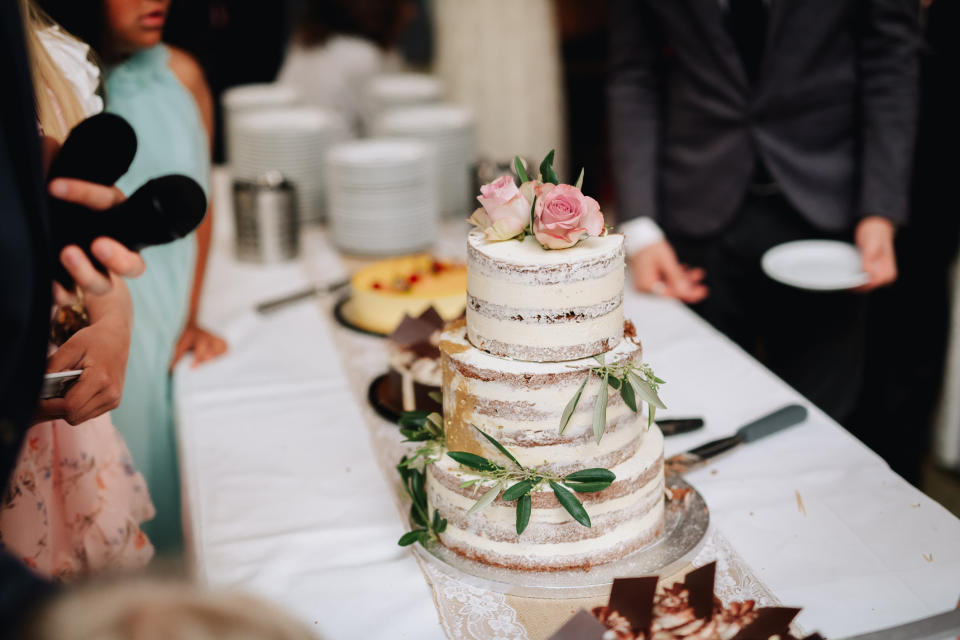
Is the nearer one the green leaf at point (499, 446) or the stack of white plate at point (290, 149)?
the green leaf at point (499, 446)

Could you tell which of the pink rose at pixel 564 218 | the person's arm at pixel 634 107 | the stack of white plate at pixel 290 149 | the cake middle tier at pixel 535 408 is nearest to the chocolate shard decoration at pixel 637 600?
the cake middle tier at pixel 535 408

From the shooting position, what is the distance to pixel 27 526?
1.23m

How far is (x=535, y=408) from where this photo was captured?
1026mm

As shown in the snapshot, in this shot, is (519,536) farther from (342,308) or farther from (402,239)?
(402,239)

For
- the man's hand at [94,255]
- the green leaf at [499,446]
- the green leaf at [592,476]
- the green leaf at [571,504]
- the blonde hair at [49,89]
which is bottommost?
the green leaf at [571,504]

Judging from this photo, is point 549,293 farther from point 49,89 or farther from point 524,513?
point 49,89

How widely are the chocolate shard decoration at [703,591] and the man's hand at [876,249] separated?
1194 mm

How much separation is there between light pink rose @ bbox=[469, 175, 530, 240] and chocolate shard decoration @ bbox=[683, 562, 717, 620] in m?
0.45

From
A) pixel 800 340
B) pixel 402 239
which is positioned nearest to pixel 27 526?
pixel 402 239

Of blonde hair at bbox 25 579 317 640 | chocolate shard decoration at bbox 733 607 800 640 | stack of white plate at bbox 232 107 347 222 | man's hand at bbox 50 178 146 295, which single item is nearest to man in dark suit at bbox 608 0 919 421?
stack of white plate at bbox 232 107 347 222

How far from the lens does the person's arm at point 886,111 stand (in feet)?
6.93

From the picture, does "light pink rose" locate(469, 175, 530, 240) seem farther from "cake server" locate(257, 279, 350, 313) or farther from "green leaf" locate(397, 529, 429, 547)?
"cake server" locate(257, 279, 350, 313)

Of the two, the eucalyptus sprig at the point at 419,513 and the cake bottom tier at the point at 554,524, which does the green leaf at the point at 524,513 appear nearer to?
the cake bottom tier at the point at 554,524

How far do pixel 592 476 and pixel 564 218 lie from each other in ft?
1.01
